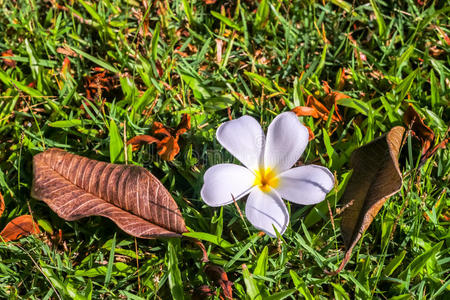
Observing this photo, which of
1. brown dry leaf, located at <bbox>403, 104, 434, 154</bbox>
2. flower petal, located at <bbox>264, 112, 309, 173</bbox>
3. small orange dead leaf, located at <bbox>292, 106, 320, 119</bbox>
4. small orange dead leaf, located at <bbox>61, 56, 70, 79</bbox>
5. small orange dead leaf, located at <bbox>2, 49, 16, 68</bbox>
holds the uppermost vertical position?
small orange dead leaf, located at <bbox>2, 49, 16, 68</bbox>

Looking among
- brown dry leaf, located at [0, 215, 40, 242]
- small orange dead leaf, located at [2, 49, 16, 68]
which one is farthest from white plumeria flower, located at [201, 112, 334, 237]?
small orange dead leaf, located at [2, 49, 16, 68]

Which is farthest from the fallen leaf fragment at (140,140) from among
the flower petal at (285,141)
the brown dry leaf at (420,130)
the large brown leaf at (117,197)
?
the brown dry leaf at (420,130)

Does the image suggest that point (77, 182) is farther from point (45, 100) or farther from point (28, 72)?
point (28, 72)

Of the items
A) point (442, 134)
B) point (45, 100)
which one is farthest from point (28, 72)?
point (442, 134)

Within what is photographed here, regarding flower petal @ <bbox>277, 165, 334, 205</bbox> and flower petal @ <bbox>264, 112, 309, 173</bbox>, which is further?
flower petal @ <bbox>264, 112, 309, 173</bbox>

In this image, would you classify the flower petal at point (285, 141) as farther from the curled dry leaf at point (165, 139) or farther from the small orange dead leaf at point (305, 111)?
the curled dry leaf at point (165, 139)

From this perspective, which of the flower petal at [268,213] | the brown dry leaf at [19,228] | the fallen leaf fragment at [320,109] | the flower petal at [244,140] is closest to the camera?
the flower petal at [268,213]

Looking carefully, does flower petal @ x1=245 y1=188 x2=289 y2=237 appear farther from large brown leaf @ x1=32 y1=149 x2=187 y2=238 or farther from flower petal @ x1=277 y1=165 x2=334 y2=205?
large brown leaf @ x1=32 y1=149 x2=187 y2=238

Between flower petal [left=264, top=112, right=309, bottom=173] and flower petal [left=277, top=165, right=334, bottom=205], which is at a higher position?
flower petal [left=264, top=112, right=309, bottom=173]
